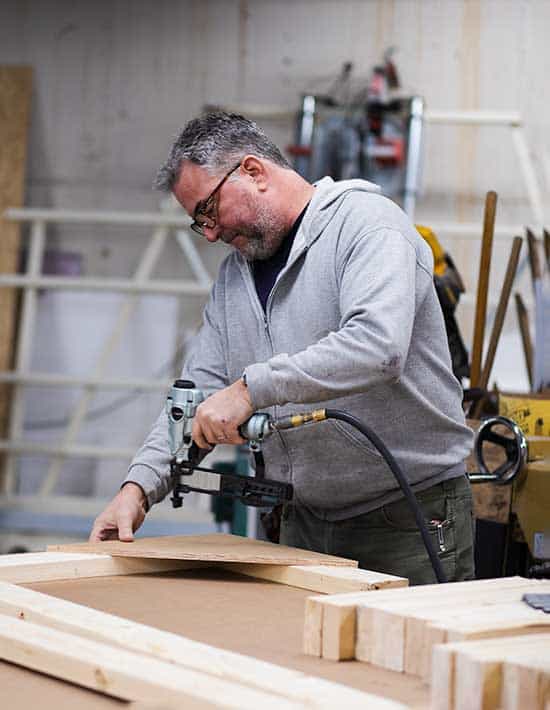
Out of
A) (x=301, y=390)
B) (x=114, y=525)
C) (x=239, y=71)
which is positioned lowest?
(x=114, y=525)

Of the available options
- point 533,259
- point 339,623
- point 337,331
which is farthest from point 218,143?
point 533,259

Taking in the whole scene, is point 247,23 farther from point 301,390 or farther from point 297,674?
point 297,674

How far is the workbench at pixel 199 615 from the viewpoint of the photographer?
1.20 m

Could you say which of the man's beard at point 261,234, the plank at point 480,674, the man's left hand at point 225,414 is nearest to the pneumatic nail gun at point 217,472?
the man's left hand at point 225,414

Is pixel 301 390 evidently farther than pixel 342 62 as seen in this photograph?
No

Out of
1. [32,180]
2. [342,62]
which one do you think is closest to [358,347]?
[342,62]

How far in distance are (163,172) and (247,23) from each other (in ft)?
12.4

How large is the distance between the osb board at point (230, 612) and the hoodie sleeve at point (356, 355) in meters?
0.30

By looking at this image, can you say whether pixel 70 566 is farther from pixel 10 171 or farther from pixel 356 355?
pixel 10 171

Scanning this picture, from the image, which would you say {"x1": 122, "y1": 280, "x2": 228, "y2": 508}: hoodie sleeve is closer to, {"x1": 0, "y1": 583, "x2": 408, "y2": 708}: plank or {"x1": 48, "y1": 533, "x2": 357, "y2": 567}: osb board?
{"x1": 48, "y1": 533, "x2": 357, "y2": 567}: osb board

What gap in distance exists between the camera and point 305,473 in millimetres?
2059

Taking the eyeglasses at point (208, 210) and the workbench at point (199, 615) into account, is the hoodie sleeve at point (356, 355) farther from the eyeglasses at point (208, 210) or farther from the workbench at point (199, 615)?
the eyeglasses at point (208, 210)

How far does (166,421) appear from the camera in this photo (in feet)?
7.29

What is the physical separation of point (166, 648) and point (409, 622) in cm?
28
